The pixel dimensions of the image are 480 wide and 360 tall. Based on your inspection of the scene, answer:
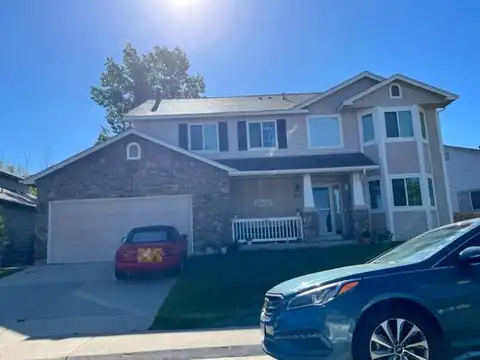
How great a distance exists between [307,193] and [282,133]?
3.29m

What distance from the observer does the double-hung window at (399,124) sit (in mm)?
17781

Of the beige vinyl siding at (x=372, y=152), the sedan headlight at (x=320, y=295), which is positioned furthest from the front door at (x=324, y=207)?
the sedan headlight at (x=320, y=295)

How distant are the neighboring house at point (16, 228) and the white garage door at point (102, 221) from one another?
125 inches

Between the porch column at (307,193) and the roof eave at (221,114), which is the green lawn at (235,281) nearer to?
the porch column at (307,193)

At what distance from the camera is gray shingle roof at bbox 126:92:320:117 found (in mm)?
19406

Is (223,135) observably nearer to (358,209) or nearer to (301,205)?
(301,205)

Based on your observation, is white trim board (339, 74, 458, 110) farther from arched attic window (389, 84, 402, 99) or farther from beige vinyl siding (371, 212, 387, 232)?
beige vinyl siding (371, 212, 387, 232)

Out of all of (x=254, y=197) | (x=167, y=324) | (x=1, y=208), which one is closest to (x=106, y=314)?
(x=167, y=324)

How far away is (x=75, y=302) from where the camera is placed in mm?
10484

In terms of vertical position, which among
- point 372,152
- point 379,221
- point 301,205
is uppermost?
point 372,152

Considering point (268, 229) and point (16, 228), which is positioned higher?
point (16, 228)

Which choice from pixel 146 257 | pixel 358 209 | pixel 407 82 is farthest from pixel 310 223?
pixel 407 82

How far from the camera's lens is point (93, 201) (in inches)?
642

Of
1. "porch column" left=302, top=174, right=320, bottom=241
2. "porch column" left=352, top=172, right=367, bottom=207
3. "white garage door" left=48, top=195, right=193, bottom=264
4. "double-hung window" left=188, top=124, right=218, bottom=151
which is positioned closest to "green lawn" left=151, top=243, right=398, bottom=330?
"porch column" left=302, top=174, right=320, bottom=241
